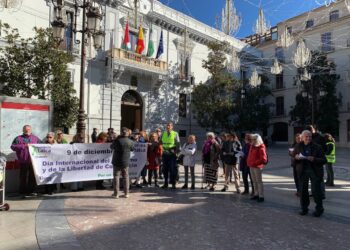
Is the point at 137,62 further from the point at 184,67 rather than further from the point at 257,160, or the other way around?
the point at 257,160

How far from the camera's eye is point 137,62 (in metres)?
23.9

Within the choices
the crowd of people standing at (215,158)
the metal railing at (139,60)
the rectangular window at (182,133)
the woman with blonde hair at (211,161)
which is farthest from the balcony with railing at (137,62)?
the woman with blonde hair at (211,161)

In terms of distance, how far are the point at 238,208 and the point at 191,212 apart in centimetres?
113

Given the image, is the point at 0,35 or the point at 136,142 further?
the point at 0,35

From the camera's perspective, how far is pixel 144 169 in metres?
9.86

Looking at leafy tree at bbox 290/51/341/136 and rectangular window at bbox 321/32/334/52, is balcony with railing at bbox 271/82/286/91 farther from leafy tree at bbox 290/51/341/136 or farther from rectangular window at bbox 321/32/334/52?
leafy tree at bbox 290/51/341/136

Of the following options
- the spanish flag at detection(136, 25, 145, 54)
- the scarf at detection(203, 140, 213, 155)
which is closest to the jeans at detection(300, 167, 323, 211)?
the scarf at detection(203, 140, 213, 155)

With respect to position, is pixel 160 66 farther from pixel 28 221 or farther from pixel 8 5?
pixel 28 221

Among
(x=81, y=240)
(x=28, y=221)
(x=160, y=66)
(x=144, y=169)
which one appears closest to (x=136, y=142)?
(x=144, y=169)

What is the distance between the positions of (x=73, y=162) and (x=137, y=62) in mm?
16594

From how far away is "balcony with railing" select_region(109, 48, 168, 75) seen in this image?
74.2ft

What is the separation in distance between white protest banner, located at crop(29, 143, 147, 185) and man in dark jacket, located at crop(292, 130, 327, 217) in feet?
15.4

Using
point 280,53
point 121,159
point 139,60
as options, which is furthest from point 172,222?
point 280,53

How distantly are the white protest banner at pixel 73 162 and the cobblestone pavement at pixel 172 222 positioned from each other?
1.61ft
